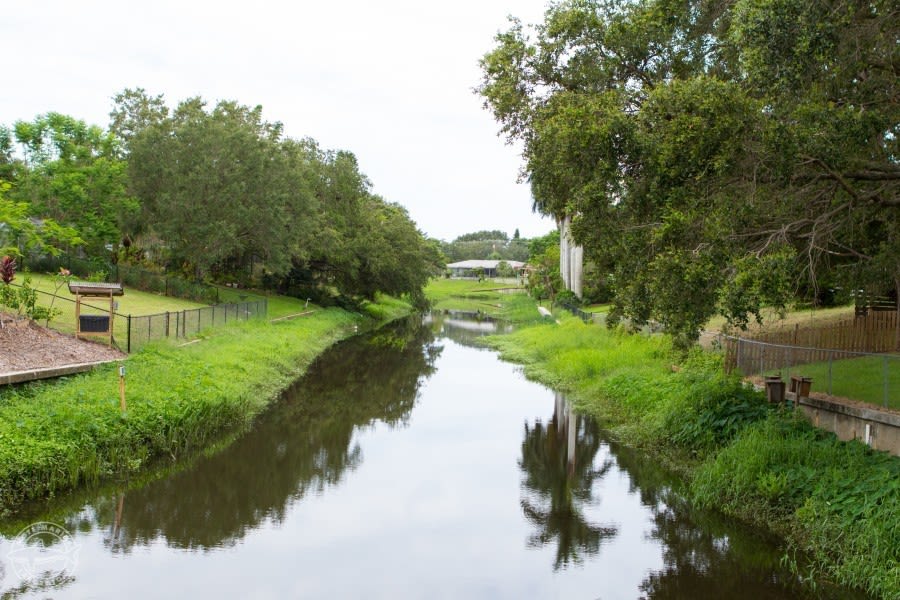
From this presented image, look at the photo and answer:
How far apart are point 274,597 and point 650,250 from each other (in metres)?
8.32

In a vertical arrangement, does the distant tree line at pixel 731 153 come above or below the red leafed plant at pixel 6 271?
above

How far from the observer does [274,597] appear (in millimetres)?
9773

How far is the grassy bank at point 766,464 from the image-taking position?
32.2ft

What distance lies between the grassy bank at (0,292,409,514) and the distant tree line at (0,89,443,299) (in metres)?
10.9

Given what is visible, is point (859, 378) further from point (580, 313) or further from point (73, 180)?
point (73, 180)

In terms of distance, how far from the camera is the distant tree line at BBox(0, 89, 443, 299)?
39125 millimetres

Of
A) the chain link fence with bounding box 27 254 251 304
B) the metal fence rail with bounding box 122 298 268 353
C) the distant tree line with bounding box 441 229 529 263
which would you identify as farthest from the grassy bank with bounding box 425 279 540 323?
the distant tree line with bounding box 441 229 529 263

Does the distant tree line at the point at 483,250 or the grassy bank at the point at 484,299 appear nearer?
the grassy bank at the point at 484,299

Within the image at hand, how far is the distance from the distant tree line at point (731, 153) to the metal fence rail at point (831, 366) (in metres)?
2.30

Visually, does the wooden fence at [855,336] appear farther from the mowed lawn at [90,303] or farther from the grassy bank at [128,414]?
the mowed lawn at [90,303]

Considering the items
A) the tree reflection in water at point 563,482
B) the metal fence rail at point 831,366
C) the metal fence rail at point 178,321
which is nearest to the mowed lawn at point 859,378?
the metal fence rail at point 831,366

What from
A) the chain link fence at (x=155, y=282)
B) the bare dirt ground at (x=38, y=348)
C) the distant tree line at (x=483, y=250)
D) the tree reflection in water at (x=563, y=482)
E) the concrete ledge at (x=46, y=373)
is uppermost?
the distant tree line at (x=483, y=250)

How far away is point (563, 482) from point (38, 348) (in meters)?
13.1

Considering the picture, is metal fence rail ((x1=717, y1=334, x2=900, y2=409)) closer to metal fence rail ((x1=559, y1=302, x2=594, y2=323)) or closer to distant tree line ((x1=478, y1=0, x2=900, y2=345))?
distant tree line ((x1=478, y1=0, x2=900, y2=345))
